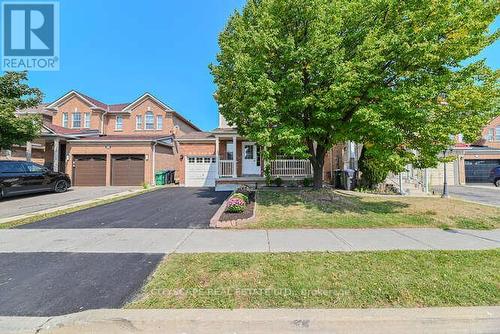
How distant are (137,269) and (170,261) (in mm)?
551

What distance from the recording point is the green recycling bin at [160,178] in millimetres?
20778

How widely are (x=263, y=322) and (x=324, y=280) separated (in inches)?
52.1

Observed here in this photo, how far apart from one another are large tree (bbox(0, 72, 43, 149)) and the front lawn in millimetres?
13563

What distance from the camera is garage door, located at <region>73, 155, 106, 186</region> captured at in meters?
20.1

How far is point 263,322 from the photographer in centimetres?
295

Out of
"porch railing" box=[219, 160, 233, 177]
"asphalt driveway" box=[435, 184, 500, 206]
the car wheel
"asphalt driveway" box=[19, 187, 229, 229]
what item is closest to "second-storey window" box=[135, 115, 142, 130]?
the car wheel

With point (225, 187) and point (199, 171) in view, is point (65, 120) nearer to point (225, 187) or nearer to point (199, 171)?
point (199, 171)

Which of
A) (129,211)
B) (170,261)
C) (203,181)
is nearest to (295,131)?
(170,261)

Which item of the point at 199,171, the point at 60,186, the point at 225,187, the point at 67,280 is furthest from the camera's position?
the point at 199,171

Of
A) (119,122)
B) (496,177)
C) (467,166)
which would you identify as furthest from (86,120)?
(496,177)

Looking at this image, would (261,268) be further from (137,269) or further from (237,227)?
(237,227)

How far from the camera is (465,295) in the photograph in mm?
3441

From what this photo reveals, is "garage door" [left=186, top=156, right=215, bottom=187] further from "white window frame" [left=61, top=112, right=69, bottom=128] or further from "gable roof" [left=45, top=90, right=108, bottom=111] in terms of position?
"white window frame" [left=61, top=112, right=69, bottom=128]

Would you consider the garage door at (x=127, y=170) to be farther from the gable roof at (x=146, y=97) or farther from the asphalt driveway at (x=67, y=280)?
the asphalt driveway at (x=67, y=280)
